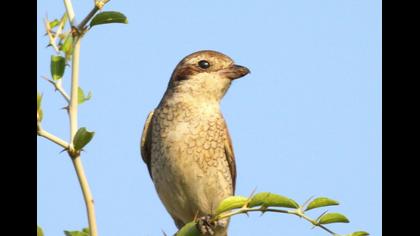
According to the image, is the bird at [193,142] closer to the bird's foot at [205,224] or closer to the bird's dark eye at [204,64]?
the bird's dark eye at [204,64]

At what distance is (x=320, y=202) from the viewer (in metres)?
2.76

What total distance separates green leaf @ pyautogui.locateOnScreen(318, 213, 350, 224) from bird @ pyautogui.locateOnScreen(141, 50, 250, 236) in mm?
2942

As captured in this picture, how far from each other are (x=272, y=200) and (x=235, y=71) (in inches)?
128

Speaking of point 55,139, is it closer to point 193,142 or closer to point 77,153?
point 77,153

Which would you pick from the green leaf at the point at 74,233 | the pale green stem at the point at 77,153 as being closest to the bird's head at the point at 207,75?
the green leaf at the point at 74,233

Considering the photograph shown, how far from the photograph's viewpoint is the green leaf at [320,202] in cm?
274

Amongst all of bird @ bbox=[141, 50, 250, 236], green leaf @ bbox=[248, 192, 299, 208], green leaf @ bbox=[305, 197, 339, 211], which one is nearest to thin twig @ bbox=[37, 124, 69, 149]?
green leaf @ bbox=[248, 192, 299, 208]

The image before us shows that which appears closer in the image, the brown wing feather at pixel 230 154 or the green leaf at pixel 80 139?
the green leaf at pixel 80 139

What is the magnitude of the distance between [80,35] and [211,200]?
11.2ft
